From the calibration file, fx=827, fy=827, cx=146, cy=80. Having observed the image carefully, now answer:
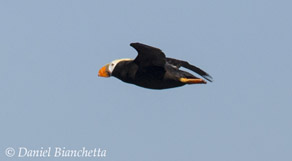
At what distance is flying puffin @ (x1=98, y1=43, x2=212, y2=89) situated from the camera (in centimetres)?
2397

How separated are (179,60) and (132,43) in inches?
150

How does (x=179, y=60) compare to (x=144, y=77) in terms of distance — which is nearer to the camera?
(x=144, y=77)

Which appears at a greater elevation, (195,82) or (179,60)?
(179,60)

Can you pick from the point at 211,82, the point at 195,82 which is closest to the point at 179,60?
the point at 211,82

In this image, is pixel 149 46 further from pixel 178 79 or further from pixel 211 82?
pixel 211 82

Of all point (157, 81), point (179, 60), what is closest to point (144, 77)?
point (157, 81)

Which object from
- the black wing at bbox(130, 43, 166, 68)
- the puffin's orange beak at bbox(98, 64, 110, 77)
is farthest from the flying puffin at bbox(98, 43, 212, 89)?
the puffin's orange beak at bbox(98, 64, 110, 77)

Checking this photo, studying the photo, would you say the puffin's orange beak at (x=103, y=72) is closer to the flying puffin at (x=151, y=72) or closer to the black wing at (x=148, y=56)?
the flying puffin at (x=151, y=72)

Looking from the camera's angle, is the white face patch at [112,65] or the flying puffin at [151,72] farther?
the white face patch at [112,65]

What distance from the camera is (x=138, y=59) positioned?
2445 cm

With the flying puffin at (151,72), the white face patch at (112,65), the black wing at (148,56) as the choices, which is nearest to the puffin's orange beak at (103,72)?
the white face patch at (112,65)

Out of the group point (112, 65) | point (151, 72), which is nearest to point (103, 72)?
point (112, 65)

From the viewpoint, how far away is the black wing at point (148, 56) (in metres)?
23.5

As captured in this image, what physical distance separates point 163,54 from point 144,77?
123 centimetres
